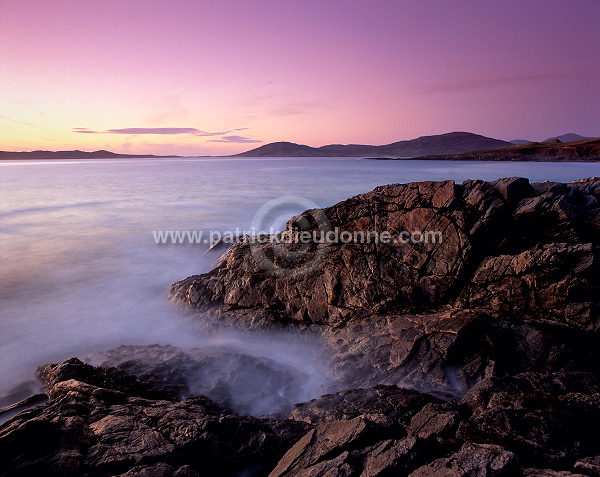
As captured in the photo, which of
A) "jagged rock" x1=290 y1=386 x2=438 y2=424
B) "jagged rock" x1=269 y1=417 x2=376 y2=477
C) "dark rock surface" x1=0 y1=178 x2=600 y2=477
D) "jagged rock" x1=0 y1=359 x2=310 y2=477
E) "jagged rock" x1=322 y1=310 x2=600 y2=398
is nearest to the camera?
"jagged rock" x1=269 y1=417 x2=376 y2=477

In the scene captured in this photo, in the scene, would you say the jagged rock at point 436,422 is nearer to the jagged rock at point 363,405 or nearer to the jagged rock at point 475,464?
the jagged rock at point 363,405

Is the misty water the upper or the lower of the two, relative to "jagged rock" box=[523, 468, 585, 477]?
lower

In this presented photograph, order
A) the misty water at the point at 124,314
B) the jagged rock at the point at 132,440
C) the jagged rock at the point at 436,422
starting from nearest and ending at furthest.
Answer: the jagged rock at the point at 132,440
the jagged rock at the point at 436,422
the misty water at the point at 124,314

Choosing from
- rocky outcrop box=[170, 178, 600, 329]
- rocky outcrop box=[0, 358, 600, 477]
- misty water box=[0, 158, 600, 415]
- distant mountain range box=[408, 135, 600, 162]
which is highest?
distant mountain range box=[408, 135, 600, 162]

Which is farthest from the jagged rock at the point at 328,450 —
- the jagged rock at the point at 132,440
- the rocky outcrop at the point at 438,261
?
the rocky outcrop at the point at 438,261

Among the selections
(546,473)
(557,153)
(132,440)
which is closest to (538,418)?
(546,473)

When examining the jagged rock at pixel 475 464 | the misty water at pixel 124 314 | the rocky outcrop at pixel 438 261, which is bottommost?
the misty water at pixel 124 314

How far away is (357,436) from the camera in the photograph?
203 inches

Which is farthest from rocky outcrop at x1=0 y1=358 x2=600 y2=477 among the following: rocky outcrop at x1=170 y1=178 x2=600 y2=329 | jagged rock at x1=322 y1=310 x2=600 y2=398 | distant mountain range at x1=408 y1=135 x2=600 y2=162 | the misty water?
distant mountain range at x1=408 y1=135 x2=600 y2=162

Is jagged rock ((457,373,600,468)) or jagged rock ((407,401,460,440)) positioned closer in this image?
jagged rock ((457,373,600,468))

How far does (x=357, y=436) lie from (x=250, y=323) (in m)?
6.91

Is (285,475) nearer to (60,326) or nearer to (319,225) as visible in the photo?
(319,225)

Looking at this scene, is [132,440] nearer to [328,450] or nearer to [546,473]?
[328,450]

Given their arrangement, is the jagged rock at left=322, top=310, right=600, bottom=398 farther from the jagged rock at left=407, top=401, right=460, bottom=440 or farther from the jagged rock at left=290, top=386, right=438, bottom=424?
the jagged rock at left=407, top=401, right=460, bottom=440
